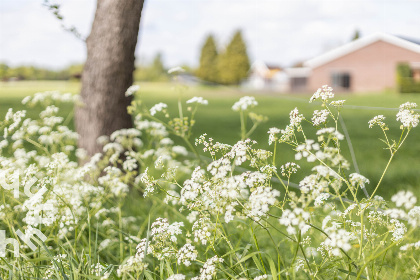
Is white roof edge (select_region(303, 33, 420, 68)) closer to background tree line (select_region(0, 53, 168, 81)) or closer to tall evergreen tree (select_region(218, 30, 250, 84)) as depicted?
background tree line (select_region(0, 53, 168, 81))

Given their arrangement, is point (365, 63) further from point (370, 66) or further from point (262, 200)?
point (262, 200)

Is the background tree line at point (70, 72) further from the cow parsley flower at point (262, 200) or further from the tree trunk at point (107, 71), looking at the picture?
the cow parsley flower at point (262, 200)

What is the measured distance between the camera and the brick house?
31203 millimetres

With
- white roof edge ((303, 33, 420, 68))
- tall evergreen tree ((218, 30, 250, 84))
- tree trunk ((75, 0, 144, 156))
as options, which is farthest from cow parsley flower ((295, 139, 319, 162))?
tall evergreen tree ((218, 30, 250, 84))

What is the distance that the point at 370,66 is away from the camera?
3250 cm

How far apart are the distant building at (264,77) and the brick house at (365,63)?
15.4m

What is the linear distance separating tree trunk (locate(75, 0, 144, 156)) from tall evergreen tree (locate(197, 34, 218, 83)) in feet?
197

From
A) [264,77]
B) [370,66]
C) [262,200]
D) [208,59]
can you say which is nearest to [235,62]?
[264,77]

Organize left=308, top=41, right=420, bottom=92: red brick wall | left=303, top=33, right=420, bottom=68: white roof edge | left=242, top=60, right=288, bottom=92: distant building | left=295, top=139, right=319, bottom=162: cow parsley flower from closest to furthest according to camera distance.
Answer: left=295, top=139, right=319, bottom=162: cow parsley flower
left=303, top=33, right=420, bottom=68: white roof edge
left=308, top=41, right=420, bottom=92: red brick wall
left=242, top=60, right=288, bottom=92: distant building

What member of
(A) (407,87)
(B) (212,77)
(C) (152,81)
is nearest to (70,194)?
(A) (407,87)

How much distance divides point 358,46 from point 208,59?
34415mm

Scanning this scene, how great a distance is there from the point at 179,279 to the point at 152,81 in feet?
260

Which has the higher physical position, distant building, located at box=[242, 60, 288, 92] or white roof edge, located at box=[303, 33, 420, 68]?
white roof edge, located at box=[303, 33, 420, 68]

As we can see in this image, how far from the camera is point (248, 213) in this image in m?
1.61
